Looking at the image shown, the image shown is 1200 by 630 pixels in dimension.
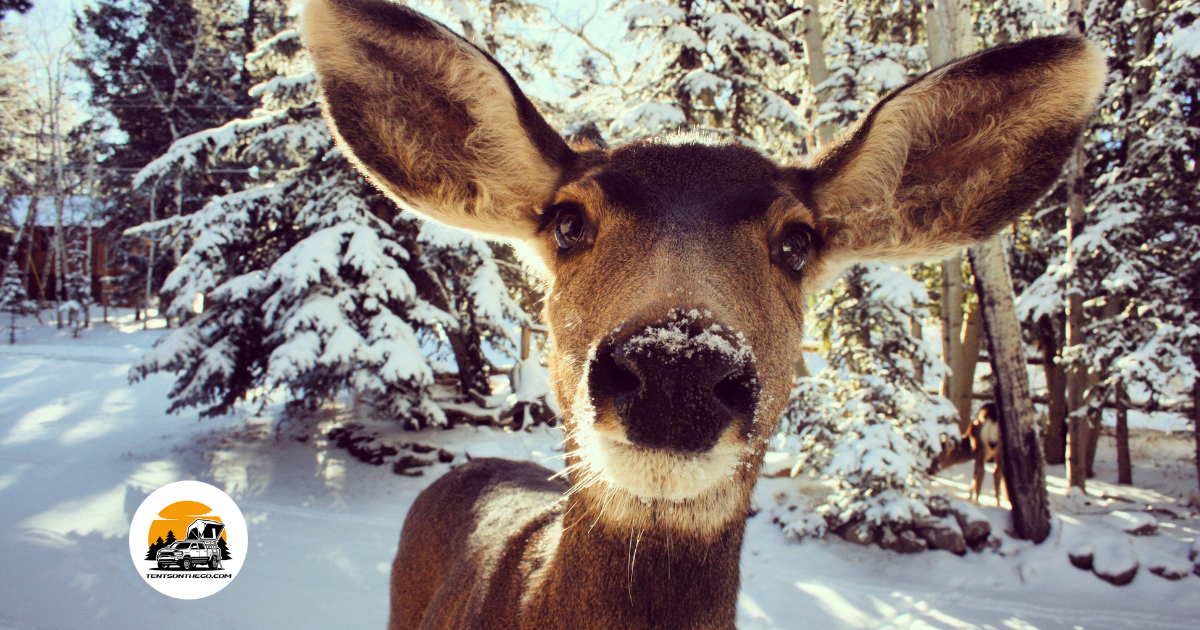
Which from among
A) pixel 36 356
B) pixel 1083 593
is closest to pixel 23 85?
pixel 36 356

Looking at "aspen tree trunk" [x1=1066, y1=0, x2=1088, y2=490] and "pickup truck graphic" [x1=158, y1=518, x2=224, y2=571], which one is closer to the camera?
"pickup truck graphic" [x1=158, y1=518, x2=224, y2=571]

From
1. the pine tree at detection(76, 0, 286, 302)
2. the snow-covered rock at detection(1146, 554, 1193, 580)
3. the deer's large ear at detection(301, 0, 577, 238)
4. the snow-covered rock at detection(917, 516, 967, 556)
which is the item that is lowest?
the snow-covered rock at detection(1146, 554, 1193, 580)

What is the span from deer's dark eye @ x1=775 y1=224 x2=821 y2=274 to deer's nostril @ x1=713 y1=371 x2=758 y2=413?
826mm

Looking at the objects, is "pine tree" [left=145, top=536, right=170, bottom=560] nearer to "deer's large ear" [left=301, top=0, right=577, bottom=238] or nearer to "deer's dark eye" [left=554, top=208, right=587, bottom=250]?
"deer's large ear" [left=301, top=0, right=577, bottom=238]

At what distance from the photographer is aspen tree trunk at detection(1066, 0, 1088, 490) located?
7898 mm

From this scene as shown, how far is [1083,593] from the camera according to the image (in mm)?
5844

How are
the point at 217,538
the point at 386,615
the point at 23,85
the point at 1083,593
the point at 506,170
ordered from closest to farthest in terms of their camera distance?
the point at 506,170 < the point at 217,538 < the point at 386,615 < the point at 1083,593 < the point at 23,85

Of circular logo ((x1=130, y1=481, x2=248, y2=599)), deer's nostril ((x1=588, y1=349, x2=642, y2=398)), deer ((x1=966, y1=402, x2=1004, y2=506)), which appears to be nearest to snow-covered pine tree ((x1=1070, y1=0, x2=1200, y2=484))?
deer ((x1=966, y1=402, x2=1004, y2=506))

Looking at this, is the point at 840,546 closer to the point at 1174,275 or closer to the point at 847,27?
the point at 1174,275

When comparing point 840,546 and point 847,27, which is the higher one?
point 847,27

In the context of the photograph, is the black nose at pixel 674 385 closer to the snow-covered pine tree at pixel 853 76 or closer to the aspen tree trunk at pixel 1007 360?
the aspen tree trunk at pixel 1007 360

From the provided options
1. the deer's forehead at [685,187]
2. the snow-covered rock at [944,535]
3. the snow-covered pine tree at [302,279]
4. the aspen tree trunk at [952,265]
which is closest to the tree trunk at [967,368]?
the aspen tree trunk at [952,265]

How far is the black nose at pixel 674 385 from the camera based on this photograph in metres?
1.18

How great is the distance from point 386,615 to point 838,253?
199 inches
